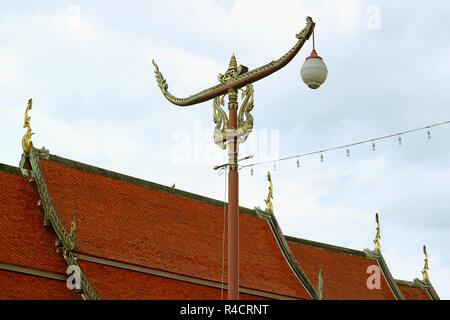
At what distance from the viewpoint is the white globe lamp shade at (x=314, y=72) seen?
34.2 feet

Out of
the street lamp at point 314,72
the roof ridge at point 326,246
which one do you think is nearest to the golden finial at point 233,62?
the street lamp at point 314,72

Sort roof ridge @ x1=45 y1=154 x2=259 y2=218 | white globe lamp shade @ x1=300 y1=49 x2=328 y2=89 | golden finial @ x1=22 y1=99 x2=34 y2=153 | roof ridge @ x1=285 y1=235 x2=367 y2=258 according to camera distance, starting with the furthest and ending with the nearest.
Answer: roof ridge @ x1=285 y1=235 x2=367 y2=258 → roof ridge @ x1=45 y1=154 x2=259 y2=218 → golden finial @ x1=22 y1=99 x2=34 y2=153 → white globe lamp shade @ x1=300 y1=49 x2=328 y2=89

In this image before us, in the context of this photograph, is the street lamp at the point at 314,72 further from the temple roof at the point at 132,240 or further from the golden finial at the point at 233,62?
the temple roof at the point at 132,240

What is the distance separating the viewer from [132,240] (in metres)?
23.7

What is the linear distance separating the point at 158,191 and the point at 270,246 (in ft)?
16.6

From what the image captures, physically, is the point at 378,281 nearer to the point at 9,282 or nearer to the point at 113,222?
the point at 113,222

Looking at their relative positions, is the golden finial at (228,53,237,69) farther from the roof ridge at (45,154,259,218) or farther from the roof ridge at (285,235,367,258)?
the roof ridge at (285,235,367,258)

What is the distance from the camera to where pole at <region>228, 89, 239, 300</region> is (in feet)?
33.0

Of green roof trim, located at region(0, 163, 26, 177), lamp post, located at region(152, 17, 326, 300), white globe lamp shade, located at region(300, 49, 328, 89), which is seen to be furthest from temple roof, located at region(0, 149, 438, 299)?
white globe lamp shade, located at region(300, 49, 328, 89)

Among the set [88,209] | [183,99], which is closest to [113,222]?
[88,209]

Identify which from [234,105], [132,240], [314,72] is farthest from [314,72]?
[132,240]

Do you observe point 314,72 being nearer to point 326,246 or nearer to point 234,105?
point 234,105

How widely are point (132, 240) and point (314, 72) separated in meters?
14.3

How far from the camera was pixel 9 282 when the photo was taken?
19703 mm
